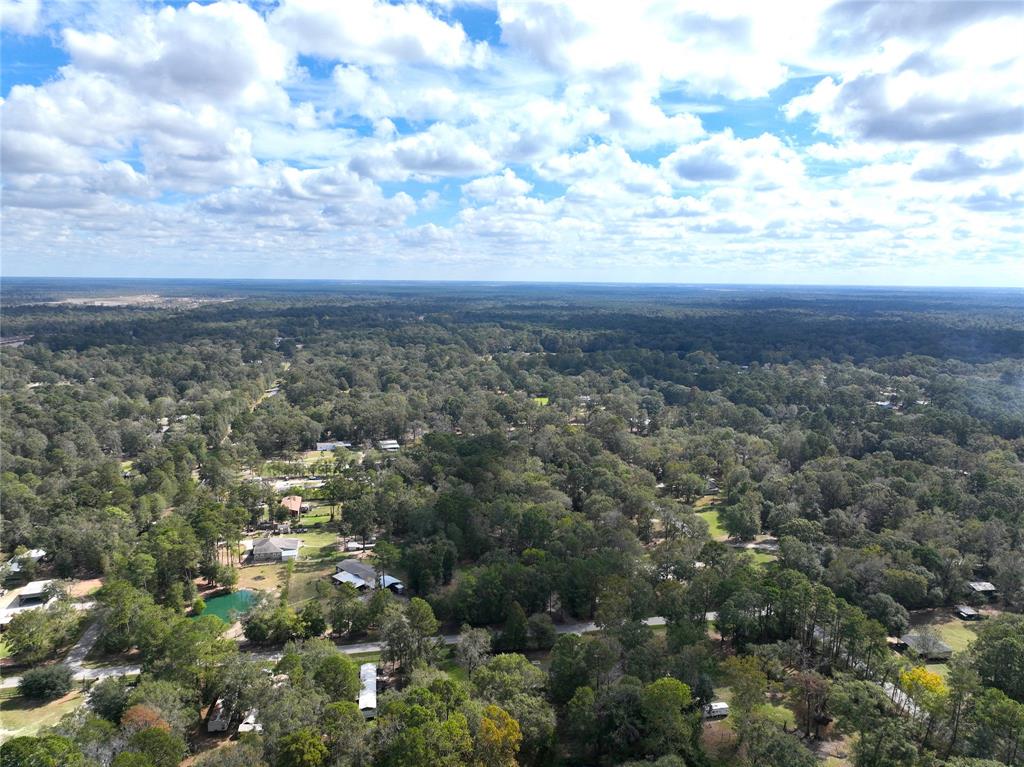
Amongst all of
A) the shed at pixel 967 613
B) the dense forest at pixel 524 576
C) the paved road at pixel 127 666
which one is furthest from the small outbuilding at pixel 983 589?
the paved road at pixel 127 666

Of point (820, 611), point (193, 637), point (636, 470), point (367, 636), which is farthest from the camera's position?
point (636, 470)

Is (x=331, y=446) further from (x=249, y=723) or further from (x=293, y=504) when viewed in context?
(x=249, y=723)

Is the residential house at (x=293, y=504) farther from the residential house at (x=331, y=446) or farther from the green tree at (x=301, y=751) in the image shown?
the green tree at (x=301, y=751)

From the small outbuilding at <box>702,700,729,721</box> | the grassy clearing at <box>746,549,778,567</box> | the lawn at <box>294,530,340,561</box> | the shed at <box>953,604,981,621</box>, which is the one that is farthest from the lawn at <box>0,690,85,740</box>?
the shed at <box>953,604,981,621</box>

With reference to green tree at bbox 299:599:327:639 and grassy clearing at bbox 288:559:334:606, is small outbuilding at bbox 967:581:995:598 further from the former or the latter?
grassy clearing at bbox 288:559:334:606

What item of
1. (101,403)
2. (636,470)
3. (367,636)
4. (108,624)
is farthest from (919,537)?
(101,403)

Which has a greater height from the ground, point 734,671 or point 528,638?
point 734,671

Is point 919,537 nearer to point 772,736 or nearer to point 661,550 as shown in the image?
point 661,550

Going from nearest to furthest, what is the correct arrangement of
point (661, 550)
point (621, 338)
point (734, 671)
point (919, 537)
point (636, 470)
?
point (734, 671)
point (661, 550)
point (919, 537)
point (636, 470)
point (621, 338)

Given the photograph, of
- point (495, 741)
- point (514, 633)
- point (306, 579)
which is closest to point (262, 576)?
point (306, 579)
